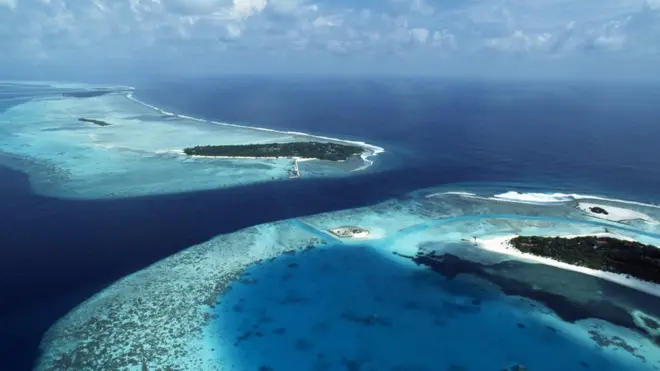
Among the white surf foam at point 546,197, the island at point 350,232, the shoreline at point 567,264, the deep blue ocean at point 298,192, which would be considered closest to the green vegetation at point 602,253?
the shoreline at point 567,264

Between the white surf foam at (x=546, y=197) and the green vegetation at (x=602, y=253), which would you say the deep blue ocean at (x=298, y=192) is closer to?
the white surf foam at (x=546, y=197)

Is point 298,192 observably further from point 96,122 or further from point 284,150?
point 96,122

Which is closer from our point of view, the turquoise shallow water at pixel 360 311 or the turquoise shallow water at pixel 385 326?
the turquoise shallow water at pixel 385 326

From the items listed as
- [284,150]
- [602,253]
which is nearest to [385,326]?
[602,253]

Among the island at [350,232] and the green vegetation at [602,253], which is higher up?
the green vegetation at [602,253]

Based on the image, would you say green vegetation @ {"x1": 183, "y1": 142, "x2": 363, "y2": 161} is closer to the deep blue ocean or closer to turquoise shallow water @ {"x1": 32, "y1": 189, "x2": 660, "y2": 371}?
the deep blue ocean

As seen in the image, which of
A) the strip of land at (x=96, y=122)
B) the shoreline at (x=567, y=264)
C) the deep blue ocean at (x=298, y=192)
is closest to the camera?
the shoreline at (x=567, y=264)

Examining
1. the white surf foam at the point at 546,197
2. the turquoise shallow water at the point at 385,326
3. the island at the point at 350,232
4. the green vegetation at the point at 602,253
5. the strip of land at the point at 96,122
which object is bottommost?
the turquoise shallow water at the point at 385,326
